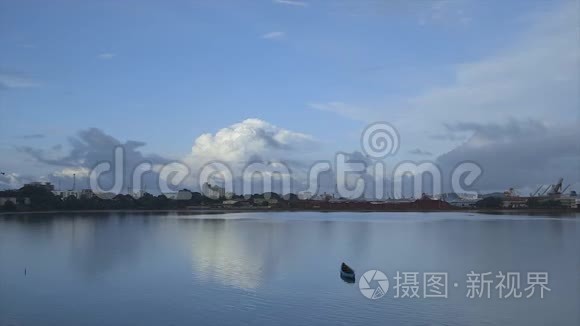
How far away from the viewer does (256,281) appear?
1162 cm

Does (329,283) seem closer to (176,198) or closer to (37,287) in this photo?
(37,287)

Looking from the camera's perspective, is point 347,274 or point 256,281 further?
point 347,274

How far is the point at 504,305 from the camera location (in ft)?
31.0

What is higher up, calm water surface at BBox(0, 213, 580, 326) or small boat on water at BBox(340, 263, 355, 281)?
small boat on water at BBox(340, 263, 355, 281)

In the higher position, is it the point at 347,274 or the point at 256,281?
the point at 347,274

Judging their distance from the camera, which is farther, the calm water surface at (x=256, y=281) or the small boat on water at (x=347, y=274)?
the small boat on water at (x=347, y=274)

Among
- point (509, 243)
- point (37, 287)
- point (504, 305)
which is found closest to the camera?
point (504, 305)

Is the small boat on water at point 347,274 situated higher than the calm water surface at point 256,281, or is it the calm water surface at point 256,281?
the small boat on water at point 347,274

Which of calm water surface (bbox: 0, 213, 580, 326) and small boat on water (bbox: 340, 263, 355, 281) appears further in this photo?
small boat on water (bbox: 340, 263, 355, 281)

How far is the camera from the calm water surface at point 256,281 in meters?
8.73

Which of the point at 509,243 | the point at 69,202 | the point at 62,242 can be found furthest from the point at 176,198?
the point at 509,243

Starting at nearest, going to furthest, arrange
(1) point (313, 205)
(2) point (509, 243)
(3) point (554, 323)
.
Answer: (3) point (554, 323), (2) point (509, 243), (1) point (313, 205)

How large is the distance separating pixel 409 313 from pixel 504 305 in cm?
189

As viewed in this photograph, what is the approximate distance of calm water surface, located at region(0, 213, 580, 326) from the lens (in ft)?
28.6
